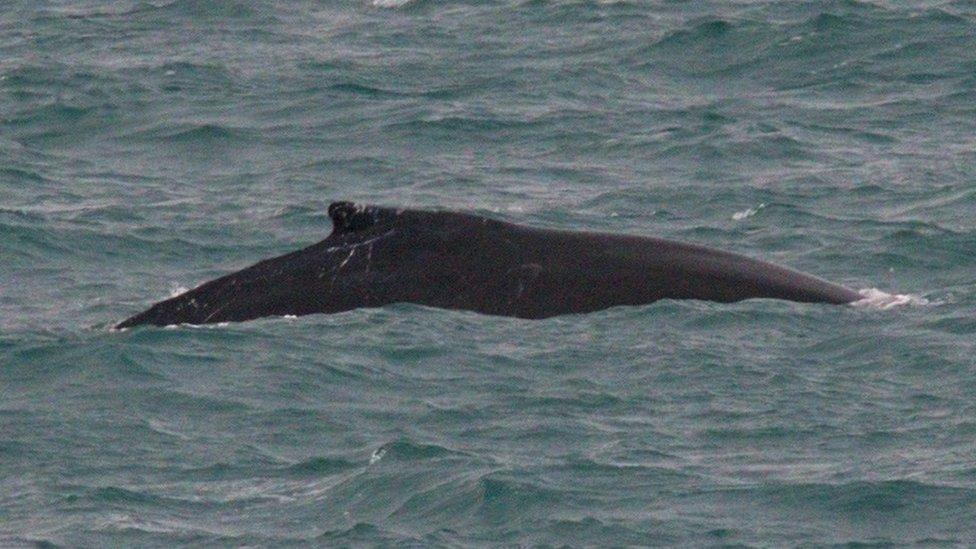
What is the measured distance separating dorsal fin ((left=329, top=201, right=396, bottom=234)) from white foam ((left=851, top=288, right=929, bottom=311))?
4271mm

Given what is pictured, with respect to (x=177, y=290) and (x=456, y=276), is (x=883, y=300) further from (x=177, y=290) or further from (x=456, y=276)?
(x=177, y=290)

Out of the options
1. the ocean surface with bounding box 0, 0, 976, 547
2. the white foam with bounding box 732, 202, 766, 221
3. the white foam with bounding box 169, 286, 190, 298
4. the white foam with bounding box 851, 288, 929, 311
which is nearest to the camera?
the ocean surface with bounding box 0, 0, 976, 547

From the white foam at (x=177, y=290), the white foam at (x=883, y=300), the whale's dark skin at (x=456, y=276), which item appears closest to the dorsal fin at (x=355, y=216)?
the whale's dark skin at (x=456, y=276)

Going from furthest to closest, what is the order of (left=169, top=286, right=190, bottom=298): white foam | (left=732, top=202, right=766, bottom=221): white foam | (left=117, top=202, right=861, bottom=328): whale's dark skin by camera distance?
(left=732, top=202, right=766, bottom=221): white foam, (left=169, top=286, right=190, bottom=298): white foam, (left=117, top=202, right=861, bottom=328): whale's dark skin

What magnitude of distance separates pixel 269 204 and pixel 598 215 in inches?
150

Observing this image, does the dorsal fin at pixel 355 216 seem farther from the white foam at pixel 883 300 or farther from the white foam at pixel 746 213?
the white foam at pixel 746 213

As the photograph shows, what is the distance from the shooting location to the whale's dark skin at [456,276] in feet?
62.6

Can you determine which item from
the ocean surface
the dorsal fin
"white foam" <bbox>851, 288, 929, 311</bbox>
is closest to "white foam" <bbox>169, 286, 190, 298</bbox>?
the ocean surface

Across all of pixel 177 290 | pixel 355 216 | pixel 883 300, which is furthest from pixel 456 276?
pixel 883 300

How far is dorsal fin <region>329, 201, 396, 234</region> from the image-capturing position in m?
19.1

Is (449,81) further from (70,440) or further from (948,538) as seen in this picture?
(948,538)

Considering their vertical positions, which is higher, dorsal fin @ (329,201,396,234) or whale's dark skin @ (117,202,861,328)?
dorsal fin @ (329,201,396,234)

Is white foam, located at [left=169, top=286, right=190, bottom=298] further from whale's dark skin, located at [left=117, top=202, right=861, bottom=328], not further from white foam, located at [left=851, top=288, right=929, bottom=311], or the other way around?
white foam, located at [left=851, top=288, right=929, bottom=311]

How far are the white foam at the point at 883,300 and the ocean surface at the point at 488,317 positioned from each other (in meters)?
0.08
